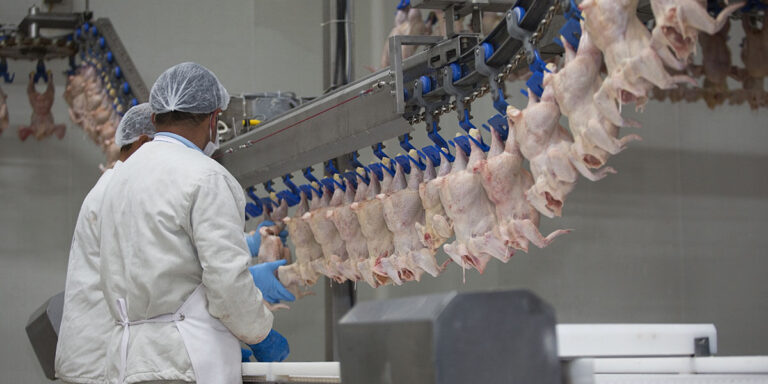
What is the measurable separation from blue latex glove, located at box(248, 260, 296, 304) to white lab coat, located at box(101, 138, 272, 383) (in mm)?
586

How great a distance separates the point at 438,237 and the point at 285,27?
4124mm

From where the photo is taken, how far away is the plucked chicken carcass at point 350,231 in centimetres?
418

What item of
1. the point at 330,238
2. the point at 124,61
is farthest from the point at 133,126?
the point at 124,61

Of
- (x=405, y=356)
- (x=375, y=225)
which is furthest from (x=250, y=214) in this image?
(x=405, y=356)

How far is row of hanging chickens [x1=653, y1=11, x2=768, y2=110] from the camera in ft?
15.2

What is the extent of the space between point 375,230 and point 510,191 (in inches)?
41.7

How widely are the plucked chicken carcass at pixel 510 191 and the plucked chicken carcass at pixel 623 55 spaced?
521 millimetres

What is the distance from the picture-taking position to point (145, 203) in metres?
A: 2.55

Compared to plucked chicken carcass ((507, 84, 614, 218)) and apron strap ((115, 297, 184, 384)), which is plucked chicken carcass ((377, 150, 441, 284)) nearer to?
plucked chicken carcass ((507, 84, 614, 218))

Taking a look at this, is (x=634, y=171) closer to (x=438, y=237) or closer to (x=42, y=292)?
(x=438, y=237)

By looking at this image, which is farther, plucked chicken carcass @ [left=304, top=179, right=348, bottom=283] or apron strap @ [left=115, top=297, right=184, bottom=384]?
plucked chicken carcass @ [left=304, top=179, right=348, bottom=283]

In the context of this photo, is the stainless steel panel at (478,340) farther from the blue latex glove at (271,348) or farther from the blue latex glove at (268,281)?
the blue latex glove at (268,281)

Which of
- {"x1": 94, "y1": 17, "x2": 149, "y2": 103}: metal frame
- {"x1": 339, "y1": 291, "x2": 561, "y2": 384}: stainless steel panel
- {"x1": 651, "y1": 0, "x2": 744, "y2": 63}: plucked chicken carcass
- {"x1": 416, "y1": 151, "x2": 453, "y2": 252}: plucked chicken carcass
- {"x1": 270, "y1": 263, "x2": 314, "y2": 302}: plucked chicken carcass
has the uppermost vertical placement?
{"x1": 94, "y1": 17, "x2": 149, "y2": 103}: metal frame

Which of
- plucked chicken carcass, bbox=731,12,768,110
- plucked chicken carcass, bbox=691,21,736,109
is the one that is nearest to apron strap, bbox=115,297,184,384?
plucked chicken carcass, bbox=691,21,736,109
